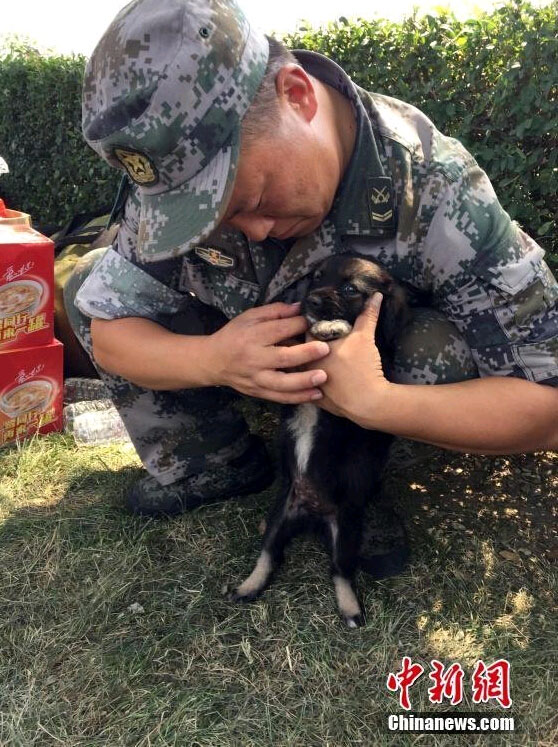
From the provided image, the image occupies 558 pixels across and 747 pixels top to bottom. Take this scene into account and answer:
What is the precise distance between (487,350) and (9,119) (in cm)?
565

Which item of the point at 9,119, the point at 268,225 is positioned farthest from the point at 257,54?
the point at 9,119

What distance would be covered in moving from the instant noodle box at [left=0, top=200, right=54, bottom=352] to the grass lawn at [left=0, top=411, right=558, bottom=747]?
0.71 meters

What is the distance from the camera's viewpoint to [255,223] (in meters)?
1.82

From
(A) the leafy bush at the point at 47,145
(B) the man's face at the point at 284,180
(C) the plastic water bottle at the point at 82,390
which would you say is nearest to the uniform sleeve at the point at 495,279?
(B) the man's face at the point at 284,180

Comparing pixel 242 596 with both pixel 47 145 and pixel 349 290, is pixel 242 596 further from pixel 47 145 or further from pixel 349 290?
pixel 47 145

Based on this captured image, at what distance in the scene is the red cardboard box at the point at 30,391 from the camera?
3248 millimetres

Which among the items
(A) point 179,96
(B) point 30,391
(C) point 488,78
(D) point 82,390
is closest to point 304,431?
(A) point 179,96

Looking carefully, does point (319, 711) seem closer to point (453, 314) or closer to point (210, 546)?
point (210, 546)

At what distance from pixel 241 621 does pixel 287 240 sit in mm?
1317

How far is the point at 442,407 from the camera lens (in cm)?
193

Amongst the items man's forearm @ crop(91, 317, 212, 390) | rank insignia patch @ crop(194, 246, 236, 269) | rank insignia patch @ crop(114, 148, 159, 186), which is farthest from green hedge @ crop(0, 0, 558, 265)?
rank insignia patch @ crop(114, 148, 159, 186)

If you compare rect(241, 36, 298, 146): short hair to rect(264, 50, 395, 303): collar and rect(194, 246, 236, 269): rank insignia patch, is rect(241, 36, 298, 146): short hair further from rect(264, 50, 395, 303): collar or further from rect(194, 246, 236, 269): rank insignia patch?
rect(194, 246, 236, 269): rank insignia patch

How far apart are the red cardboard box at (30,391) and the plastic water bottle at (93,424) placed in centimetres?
7

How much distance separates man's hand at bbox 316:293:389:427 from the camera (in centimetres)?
191
